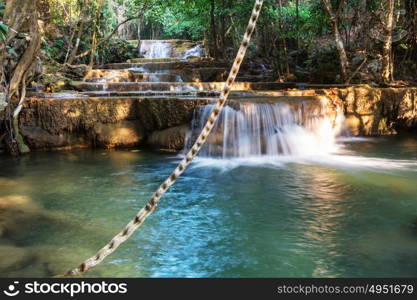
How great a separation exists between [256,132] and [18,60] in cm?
509

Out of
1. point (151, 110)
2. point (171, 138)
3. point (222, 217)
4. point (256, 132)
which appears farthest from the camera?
point (151, 110)

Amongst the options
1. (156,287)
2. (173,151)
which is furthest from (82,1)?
(156,287)

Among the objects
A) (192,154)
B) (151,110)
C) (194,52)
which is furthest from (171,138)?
(194,52)

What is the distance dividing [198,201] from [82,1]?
464 inches

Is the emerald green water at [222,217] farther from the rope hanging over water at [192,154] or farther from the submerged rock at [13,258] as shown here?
the rope hanging over water at [192,154]

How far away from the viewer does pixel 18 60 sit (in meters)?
9.16

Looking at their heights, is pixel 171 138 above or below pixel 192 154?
below

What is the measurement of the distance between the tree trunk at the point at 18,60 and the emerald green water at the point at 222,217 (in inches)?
35.5

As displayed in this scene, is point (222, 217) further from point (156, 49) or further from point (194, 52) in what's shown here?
point (156, 49)

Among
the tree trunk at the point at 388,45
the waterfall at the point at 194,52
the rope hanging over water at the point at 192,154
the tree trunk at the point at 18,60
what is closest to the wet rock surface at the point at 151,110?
the tree trunk at the point at 18,60

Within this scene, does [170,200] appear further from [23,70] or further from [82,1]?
[82,1]

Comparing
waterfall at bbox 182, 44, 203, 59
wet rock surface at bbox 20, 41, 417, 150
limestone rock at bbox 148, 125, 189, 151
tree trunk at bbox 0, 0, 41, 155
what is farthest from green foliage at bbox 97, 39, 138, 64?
limestone rock at bbox 148, 125, 189, 151

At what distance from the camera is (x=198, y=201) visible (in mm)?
5926

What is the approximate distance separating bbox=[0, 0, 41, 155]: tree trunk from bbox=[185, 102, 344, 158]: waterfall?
11.6ft
